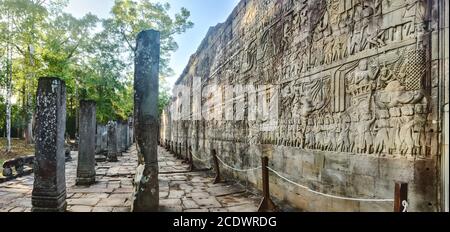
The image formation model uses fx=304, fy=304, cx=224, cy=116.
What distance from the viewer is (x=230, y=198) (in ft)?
20.9

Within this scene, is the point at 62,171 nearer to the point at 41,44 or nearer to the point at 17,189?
the point at 17,189

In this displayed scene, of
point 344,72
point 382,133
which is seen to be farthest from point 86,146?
point 382,133

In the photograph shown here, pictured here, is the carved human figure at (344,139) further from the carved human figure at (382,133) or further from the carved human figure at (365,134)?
the carved human figure at (382,133)

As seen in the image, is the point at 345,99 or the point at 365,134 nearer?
the point at 365,134

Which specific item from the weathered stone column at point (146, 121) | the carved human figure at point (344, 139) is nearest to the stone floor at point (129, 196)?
the weathered stone column at point (146, 121)

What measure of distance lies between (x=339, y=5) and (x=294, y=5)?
1260mm

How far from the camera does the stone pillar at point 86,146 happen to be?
306 inches

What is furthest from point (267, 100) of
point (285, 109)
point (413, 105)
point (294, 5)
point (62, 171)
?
Answer: point (62, 171)

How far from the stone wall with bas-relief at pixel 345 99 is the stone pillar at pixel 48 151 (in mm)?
3810

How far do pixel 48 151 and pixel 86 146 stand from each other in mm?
3439

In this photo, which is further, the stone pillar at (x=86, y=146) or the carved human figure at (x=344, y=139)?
the stone pillar at (x=86, y=146)

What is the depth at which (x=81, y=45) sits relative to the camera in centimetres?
2042

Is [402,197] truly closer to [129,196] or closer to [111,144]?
[129,196]

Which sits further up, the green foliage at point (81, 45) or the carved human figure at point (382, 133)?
the green foliage at point (81, 45)
